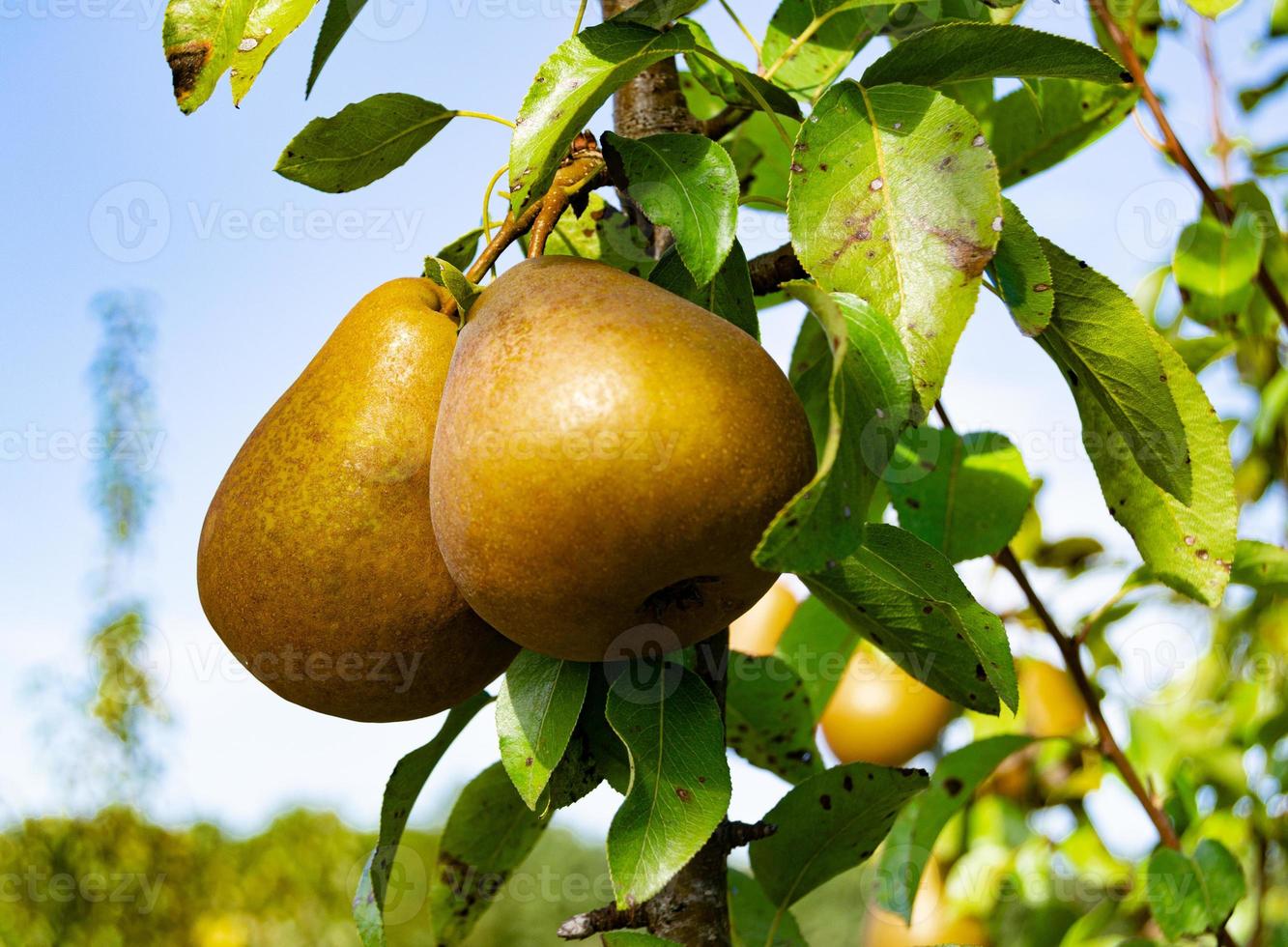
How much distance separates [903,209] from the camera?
2.10 feet

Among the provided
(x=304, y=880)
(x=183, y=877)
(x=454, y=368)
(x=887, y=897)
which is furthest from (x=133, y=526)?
(x=454, y=368)

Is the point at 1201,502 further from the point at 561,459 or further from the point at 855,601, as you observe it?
the point at 561,459

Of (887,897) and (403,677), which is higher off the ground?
(403,677)

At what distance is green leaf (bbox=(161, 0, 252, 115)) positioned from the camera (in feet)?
2.40

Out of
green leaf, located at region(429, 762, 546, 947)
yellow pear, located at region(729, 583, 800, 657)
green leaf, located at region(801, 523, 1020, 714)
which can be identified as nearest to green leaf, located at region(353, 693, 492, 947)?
green leaf, located at region(429, 762, 546, 947)

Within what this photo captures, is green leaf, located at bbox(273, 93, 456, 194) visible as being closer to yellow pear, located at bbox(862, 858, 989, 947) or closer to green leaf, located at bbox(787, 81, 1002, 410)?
green leaf, located at bbox(787, 81, 1002, 410)

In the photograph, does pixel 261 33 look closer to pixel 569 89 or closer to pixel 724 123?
pixel 569 89

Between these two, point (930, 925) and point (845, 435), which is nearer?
point (845, 435)

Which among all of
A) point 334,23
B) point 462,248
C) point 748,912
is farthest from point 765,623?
point 334,23

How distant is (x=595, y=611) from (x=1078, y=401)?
0.39 meters

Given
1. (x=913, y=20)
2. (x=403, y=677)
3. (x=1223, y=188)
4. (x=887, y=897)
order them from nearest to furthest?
(x=403, y=677)
(x=913, y=20)
(x=887, y=897)
(x=1223, y=188)

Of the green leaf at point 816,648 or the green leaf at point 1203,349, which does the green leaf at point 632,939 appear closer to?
the green leaf at point 816,648

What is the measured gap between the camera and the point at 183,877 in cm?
320

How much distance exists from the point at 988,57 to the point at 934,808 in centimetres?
90
